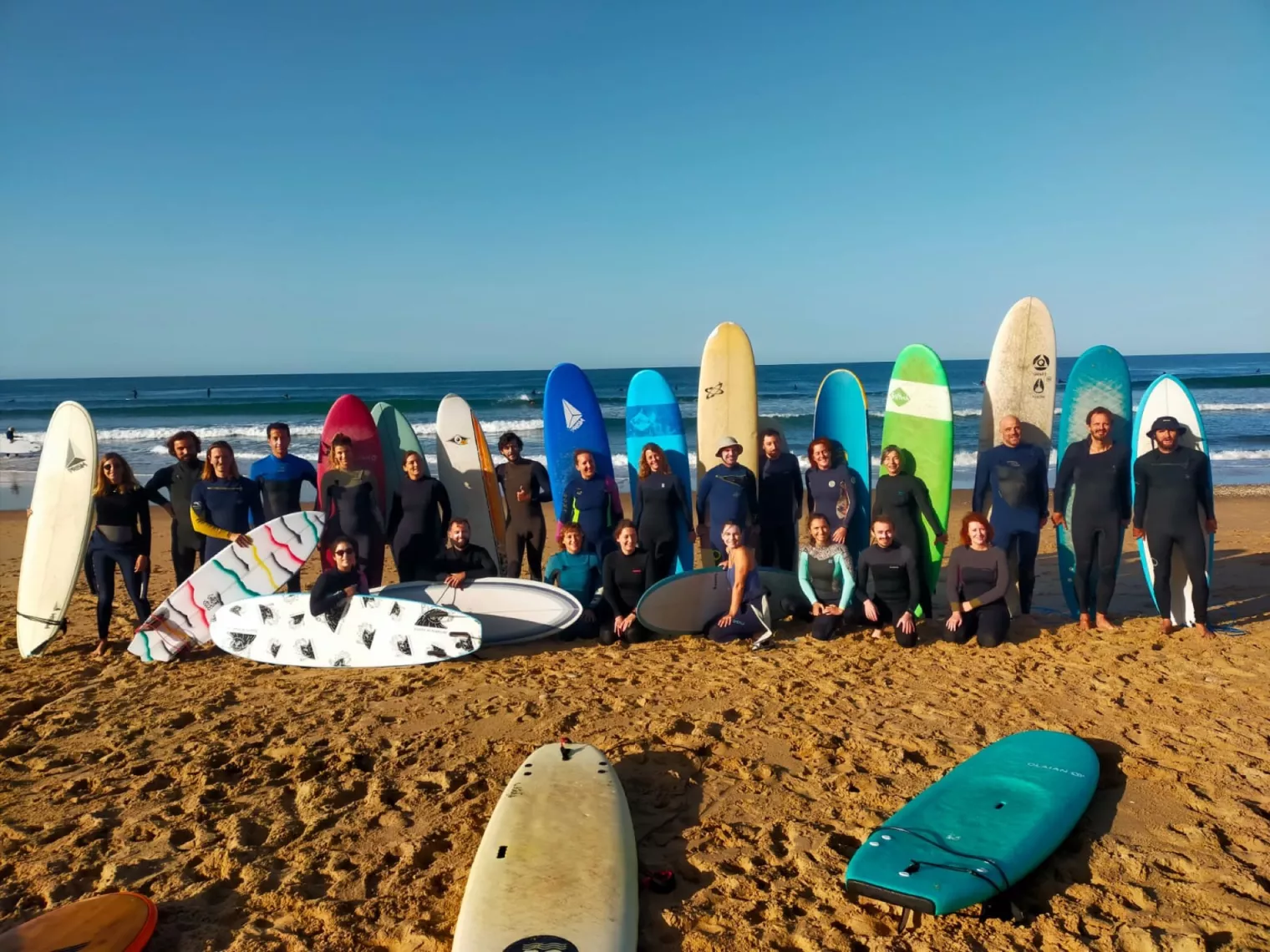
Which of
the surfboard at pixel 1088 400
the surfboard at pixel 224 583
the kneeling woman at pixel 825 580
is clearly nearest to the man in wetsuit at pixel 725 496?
the kneeling woman at pixel 825 580

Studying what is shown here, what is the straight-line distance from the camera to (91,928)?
2271 millimetres

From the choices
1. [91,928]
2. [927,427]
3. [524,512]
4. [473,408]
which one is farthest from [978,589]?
[473,408]

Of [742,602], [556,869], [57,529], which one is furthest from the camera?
[57,529]

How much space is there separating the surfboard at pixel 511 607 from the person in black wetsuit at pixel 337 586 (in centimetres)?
29

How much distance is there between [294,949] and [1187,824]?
2.88 m

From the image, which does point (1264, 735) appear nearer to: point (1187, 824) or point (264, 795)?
point (1187, 824)

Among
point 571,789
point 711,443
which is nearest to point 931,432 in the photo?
point 711,443

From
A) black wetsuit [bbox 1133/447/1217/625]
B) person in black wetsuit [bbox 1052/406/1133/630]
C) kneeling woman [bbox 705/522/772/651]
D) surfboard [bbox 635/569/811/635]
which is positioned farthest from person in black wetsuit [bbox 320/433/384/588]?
black wetsuit [bbox 1133/447/1217/625]

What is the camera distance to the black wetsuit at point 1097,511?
15.8 ft

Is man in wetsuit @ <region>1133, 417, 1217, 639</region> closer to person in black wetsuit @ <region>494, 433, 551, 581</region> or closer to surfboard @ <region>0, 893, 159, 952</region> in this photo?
person in black wetsuit @ <region>494, 433, 551, 581</region>

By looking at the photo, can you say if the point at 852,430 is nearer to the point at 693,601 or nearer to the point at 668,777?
the point at 693,601

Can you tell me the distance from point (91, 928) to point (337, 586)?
2532mm

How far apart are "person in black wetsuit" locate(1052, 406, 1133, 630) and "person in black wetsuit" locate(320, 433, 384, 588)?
14.3ft

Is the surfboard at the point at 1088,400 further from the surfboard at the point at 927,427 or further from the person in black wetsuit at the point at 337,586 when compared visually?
the person in black wetsuit at the point at 337,586
